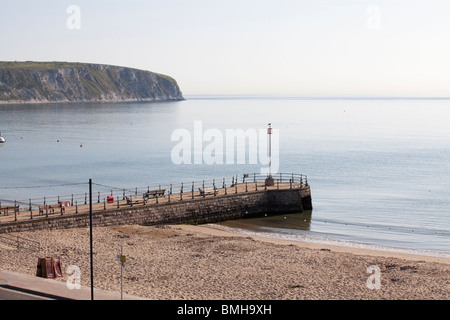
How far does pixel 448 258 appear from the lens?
33.8 metres

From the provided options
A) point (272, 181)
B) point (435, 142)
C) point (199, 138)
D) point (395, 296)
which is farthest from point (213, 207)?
point (435, 142)

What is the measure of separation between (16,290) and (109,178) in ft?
146

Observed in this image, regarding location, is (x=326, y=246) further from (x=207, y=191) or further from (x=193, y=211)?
(x=207, y=191)

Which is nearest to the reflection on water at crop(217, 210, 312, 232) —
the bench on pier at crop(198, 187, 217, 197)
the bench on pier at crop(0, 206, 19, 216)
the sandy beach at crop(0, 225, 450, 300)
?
the bench on pier at crop(198, 187, 217, 197)

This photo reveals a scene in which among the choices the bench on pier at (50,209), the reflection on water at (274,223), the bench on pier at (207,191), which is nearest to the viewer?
the bench on pier at (50,209)

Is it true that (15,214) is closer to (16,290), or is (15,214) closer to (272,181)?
(16,290)

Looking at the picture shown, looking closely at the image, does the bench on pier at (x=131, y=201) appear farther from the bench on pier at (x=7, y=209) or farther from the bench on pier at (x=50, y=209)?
the bench on pier at (x=7, y=209)

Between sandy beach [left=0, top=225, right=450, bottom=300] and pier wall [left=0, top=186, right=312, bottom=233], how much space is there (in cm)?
73

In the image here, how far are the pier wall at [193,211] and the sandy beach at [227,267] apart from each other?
73 centimetres

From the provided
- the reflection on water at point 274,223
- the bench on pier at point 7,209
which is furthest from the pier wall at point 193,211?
the bench on pier at point 7,209

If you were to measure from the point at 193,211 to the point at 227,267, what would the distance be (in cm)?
1301

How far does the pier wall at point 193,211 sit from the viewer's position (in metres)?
32.9

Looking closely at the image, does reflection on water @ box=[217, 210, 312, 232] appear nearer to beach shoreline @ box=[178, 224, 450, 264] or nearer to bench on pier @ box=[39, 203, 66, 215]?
beach shoreline @ box=[178, 224, 450, 264]

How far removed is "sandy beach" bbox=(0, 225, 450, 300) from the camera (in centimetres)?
2306
